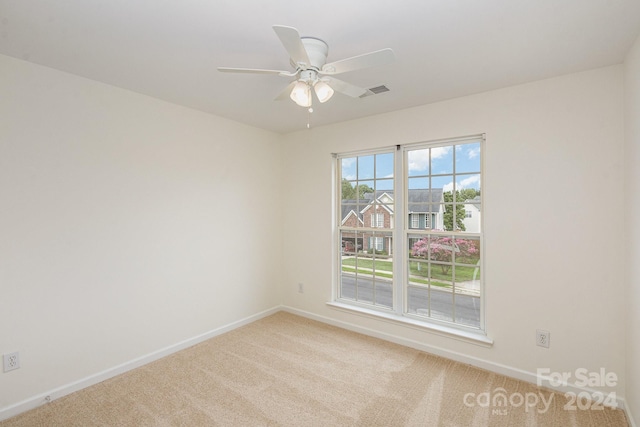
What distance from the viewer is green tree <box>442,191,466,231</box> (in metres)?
3.01

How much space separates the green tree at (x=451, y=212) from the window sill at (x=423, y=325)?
3.30 ft

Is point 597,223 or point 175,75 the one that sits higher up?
point 175,75

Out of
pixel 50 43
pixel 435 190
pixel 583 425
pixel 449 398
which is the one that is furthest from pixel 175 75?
pixel 583 425

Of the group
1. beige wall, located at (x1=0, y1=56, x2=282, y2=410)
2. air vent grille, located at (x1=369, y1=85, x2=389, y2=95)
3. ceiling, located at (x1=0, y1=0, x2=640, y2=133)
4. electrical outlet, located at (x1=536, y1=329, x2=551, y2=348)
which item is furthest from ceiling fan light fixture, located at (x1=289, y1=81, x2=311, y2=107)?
electrical outlet, located at (x1=536, y1=329, x2=551, y2=348)

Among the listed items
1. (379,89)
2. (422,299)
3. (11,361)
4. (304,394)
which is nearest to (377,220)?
(422,299)

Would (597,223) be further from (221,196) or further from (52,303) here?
(52,303)

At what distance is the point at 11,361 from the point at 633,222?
14.5ft

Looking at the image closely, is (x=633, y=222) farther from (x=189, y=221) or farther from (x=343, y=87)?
(x=189, y=221)

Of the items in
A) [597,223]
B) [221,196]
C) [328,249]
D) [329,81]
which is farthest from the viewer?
[328,249]

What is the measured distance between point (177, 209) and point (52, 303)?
125 centimetres

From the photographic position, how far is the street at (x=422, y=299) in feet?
9.78

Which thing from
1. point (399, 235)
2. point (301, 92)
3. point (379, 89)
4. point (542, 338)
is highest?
point (379, 89)

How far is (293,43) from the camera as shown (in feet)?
4.80

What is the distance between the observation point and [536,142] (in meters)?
2.52
